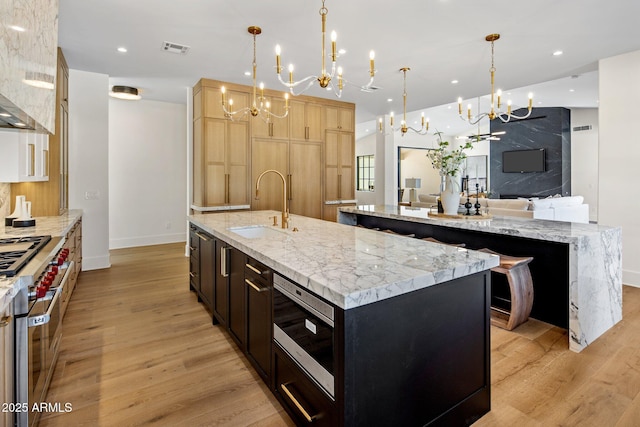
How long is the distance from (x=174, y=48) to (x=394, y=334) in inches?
160

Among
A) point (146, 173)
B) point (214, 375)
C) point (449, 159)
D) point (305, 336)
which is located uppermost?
point (146, 173)

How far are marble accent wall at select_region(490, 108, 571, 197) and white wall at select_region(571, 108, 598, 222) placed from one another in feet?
0.42

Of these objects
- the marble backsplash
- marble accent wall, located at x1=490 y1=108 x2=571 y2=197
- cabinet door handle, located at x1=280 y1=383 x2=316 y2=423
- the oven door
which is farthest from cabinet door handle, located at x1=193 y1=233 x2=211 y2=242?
marble accent wall, located at x1=490 y1=108 x2=571 y2=197

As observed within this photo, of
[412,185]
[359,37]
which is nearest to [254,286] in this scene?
[359,37]

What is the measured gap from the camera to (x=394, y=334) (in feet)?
4.53

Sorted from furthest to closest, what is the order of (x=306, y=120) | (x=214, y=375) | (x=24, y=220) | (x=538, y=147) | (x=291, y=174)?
(x=538, y=147) < (x=306, y=120) < (x=291, y=174) < (x=24, y=220) < (x=214, y=375)

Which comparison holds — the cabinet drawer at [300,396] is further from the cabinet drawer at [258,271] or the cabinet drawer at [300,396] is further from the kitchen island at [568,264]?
the kitchen island at [568,264]

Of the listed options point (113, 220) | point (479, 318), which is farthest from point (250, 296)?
point (113, 220)

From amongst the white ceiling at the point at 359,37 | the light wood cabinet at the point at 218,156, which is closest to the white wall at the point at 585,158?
the white ceiling at the point at 359,37

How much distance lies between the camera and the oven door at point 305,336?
134 centimetres

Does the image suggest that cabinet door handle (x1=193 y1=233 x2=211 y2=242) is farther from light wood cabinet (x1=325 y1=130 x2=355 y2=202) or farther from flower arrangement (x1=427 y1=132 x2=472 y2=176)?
light wood cabinet (x1=325 y1=130 x2=355 y2=202)

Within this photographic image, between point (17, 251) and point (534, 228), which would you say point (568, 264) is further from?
point (17, 251)

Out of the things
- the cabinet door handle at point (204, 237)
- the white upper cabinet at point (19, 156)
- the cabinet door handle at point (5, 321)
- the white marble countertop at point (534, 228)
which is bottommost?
the cabinet door handle at point (5, 321)

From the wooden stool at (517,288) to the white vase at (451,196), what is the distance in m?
0.85
